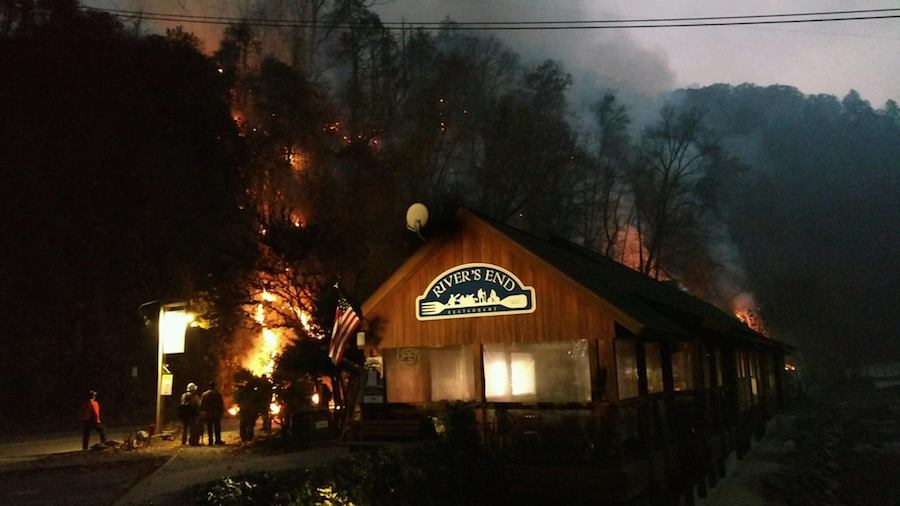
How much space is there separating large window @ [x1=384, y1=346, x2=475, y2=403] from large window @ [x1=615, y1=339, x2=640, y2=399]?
339 centimetres

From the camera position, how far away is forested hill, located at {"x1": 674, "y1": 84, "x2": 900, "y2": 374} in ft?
270

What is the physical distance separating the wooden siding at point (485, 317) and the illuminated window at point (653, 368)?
5.70 metres

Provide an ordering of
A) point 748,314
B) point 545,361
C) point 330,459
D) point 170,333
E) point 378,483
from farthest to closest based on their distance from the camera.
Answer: point 748,314
point 170,333
point 545,361
point 330,459
point 378,483

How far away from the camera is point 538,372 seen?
15953 mm

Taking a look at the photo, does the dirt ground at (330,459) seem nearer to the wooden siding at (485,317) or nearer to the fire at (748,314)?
the wooden siding at (485,317)

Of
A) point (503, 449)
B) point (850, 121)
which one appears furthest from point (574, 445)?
point (850, 121)

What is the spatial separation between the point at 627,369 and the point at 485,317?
220 inches

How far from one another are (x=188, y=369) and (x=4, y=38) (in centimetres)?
1609

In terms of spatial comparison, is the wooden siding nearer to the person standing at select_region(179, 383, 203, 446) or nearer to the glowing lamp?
the person standing at select_region(179, 383, 203, 446)

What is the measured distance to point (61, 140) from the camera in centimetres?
2791

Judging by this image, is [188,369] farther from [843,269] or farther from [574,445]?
[843,269]

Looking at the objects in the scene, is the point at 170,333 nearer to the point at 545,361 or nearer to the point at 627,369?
the point at 545,361

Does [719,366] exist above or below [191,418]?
above

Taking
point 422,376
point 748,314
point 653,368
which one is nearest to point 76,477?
point 422,376
